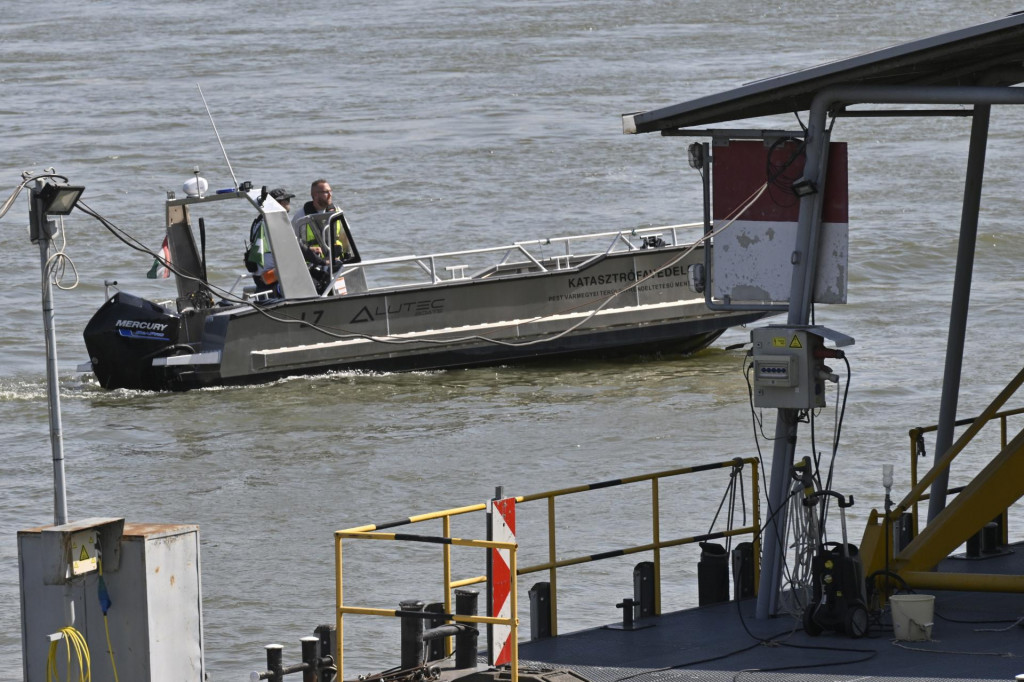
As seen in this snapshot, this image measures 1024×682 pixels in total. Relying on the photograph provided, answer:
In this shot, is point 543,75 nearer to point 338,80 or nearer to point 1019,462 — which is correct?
point 338,80

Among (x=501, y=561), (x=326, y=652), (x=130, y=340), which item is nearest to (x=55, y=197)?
(x=326, y=652)

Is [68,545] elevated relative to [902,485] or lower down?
elevated

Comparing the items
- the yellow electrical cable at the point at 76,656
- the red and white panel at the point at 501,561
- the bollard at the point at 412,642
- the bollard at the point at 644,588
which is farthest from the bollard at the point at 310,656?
the bollard at the point at 644,588

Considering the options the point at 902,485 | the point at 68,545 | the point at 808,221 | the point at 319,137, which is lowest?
the point at 902,485

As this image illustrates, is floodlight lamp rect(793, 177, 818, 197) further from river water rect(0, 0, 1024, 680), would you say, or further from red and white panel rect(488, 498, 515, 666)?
river water rect(0, 0, 1024, 680)

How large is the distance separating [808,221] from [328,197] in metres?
11.1

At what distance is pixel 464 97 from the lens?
3659 centimetres

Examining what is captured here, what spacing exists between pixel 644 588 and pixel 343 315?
37.1ft

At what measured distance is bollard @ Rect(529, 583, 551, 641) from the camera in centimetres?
771

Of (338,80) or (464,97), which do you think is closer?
(464,97)

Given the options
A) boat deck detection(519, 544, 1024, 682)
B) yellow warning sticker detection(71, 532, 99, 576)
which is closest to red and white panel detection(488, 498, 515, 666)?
boat deck detection(519, 544, 1024, 682)

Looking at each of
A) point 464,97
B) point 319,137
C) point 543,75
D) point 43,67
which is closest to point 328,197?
point 319,137

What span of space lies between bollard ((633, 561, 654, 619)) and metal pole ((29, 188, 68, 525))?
271 cm

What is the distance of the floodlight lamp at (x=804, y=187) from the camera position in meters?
7.51
